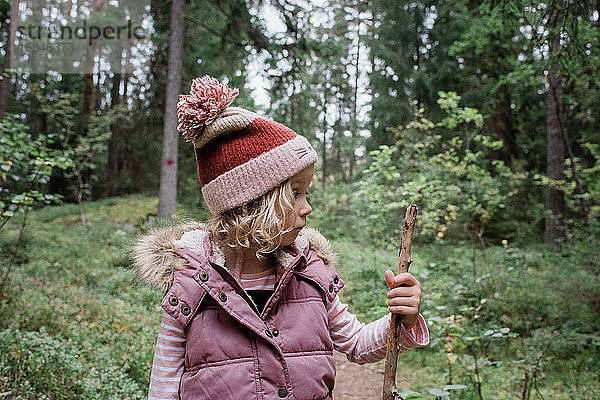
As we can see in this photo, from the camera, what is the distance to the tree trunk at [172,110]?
29.0ft

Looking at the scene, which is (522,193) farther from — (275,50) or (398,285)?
(398,285)

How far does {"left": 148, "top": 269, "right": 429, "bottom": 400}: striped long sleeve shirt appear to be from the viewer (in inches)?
60.6

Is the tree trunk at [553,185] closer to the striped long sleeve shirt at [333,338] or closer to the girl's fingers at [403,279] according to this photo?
the striped long sleeve shirt at [333,338]

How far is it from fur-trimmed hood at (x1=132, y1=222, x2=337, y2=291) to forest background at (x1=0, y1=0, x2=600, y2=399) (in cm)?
21

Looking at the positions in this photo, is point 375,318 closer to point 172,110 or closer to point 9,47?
point 172,110

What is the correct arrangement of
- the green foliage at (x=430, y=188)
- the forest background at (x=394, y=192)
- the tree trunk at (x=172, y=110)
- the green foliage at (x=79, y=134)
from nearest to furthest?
the forest background at (x=394, y=192) → the green foliage at (x=430, y=188) → the tree trunk at (x=172, y=110) → the green foliage at (x=79, y=134)

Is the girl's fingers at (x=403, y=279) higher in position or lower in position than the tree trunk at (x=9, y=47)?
lower

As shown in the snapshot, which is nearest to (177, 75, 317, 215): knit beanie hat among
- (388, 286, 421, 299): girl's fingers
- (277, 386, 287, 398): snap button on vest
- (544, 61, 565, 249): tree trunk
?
(388, 286, 421, 299): girl's fingers

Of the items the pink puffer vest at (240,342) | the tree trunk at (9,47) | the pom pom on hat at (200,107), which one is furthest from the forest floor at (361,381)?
the tree trunk at (9,47)

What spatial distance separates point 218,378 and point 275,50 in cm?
853

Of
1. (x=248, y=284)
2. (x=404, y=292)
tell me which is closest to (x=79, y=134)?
(x=248, y=284)

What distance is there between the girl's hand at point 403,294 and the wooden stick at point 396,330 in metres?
0.03

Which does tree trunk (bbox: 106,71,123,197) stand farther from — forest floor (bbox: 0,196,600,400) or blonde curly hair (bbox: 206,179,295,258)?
blonde curly hair (bbox: 206,179,295,258)

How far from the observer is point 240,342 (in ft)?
4.98
